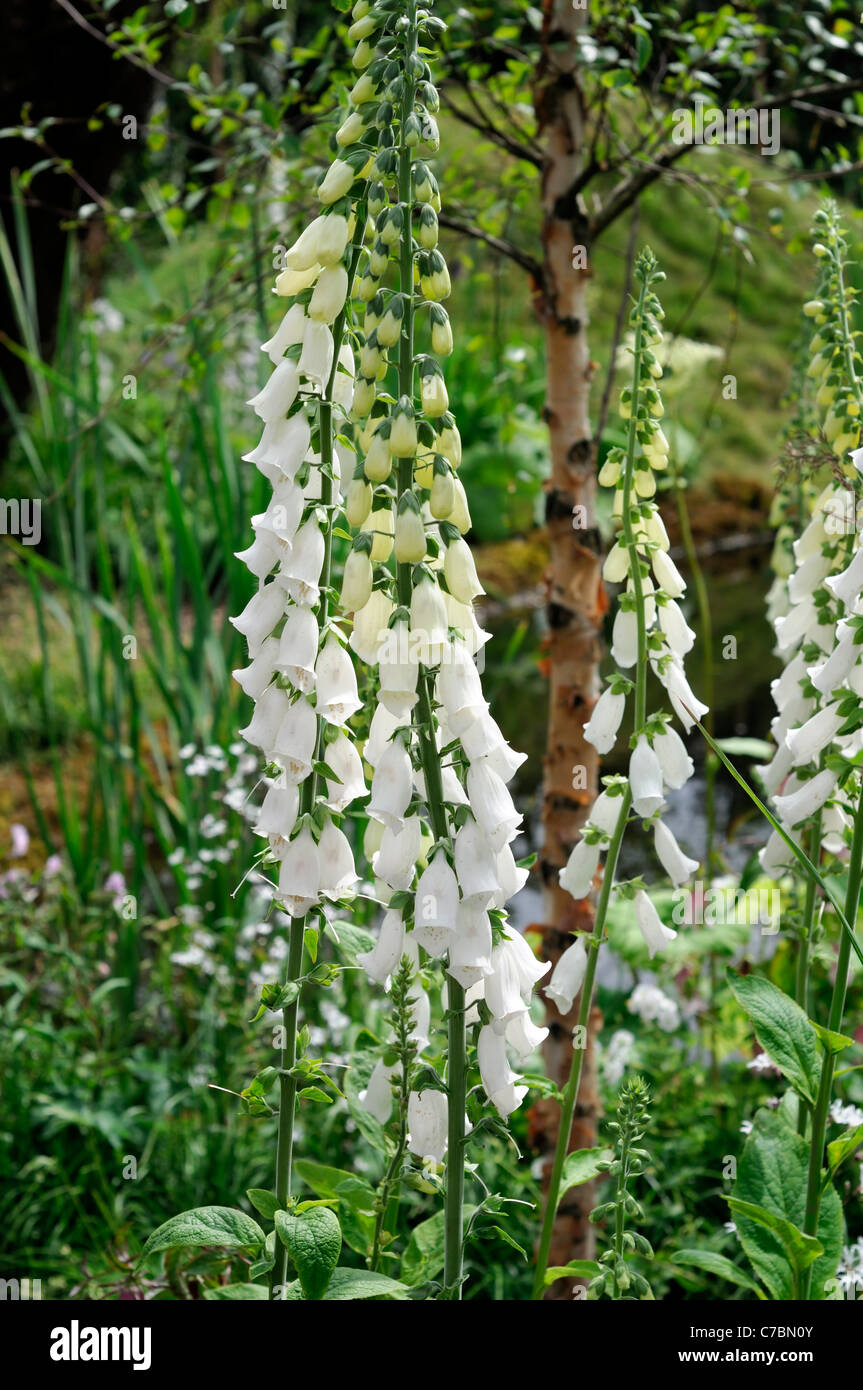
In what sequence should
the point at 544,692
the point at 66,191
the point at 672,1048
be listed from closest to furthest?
the point at 672,1048
the point at 66,191
the point at 544,692

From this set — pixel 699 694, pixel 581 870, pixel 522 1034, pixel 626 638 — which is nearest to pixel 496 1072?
pixel 522 1034

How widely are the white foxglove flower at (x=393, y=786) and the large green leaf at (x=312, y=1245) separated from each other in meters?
0.40

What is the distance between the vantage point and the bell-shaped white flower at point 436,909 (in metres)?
1.20

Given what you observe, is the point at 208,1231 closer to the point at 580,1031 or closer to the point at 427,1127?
the point at 427,1127

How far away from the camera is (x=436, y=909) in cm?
121

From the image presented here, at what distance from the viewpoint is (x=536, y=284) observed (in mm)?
2271

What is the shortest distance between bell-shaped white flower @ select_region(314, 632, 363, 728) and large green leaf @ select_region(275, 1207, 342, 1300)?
50 cm

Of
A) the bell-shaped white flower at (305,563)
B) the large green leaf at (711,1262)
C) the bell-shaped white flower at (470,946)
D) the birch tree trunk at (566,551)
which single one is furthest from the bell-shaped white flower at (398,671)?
the birch tree trunk at (566,551)

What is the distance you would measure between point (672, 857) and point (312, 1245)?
63 centimetres

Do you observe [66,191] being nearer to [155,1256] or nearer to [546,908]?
[546,908]

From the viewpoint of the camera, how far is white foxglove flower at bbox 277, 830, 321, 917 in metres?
1.27

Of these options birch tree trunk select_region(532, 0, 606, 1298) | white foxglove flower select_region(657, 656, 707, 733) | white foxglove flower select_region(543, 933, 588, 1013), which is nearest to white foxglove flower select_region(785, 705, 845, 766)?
white foxglove flower select_region(657, 656, 707, 733)

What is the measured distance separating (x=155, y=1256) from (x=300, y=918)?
1.16m
